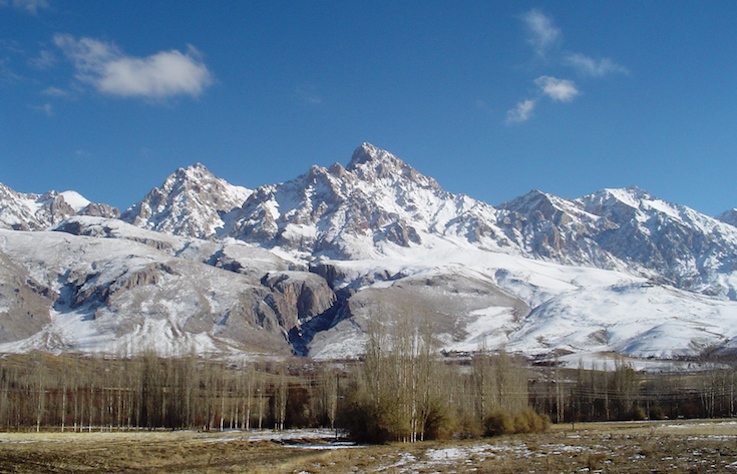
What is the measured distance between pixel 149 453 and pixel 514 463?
26.9 metres

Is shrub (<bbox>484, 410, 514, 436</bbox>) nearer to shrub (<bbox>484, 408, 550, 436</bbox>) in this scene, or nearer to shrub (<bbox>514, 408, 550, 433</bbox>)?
shrub (<bbox>484, 408, 550, 436</bbox>)

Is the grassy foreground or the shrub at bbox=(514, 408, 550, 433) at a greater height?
the grassy foreground

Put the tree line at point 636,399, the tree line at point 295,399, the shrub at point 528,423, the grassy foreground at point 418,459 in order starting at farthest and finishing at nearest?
the tree line at point 636,399 → the tree line at point 295,399 → the shrub at point 528,423 → the grassy foreground at point 418,459

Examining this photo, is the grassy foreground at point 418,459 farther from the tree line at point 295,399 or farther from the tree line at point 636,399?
the tree line at point 636,399

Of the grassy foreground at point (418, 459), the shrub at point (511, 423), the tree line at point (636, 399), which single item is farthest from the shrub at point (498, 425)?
the tree line at point (636, 399)

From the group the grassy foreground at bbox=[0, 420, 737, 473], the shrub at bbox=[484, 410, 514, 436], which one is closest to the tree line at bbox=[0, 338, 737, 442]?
the shrub at bbox=[484, 410, 514, 436]

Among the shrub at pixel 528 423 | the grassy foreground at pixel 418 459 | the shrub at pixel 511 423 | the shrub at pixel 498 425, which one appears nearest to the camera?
the grassy foreground at pixel 418 459

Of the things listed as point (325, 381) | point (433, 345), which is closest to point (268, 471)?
point (433, 345)

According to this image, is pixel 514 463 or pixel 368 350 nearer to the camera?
pixel 514 463

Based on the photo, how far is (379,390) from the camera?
202 feet

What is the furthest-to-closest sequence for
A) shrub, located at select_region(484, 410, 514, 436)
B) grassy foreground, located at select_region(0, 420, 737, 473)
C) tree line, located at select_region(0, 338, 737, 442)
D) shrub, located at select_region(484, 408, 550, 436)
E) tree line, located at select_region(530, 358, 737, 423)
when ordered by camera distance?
tree line, located at select_region(530, 358, 737, 423), tree line, located at select_region(0, 338, 737, 442), shrub, located at select_region(484, 408, 550, 436), shrub, located at select_region(484, 410, 514, 436), grassy foreground, located at select_region(0, 420, 737, 473)

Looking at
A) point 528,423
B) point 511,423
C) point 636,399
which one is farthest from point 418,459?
point 636,399

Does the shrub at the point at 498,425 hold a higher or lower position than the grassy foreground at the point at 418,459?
lower

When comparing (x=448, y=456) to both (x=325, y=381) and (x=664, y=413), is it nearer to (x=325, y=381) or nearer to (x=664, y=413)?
(x=325, y=381)
